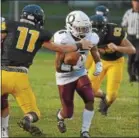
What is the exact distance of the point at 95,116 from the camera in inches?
360

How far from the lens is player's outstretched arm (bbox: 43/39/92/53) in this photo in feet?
22.3

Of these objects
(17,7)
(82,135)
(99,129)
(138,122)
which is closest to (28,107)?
(82,135)

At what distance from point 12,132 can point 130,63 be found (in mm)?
7151

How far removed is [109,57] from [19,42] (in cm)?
279

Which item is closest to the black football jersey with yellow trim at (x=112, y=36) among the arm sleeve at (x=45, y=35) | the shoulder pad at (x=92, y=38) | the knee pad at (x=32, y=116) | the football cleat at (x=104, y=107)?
the football cleat at (x=104, y=107)

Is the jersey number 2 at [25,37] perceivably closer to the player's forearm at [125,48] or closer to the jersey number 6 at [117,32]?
the player's forearm at [125,48]

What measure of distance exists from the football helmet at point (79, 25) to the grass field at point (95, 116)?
1265 mm

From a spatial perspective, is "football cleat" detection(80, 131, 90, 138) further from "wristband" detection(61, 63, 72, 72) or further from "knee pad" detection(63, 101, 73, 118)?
"wristband" detection(61, 63, 72, 72)

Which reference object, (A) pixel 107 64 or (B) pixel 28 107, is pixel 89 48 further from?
(A) pixel 107 64

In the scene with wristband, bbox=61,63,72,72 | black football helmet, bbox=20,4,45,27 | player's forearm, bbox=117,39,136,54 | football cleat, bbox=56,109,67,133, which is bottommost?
football cleat, bbox=56,109,67,133

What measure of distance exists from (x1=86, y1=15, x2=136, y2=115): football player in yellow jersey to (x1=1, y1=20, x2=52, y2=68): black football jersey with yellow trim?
72.7 inches

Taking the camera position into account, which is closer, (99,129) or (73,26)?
(73,26)

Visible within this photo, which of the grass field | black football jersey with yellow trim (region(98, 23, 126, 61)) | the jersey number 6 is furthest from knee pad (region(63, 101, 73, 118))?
the jersey number 6

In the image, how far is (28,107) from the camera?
6.64 m
